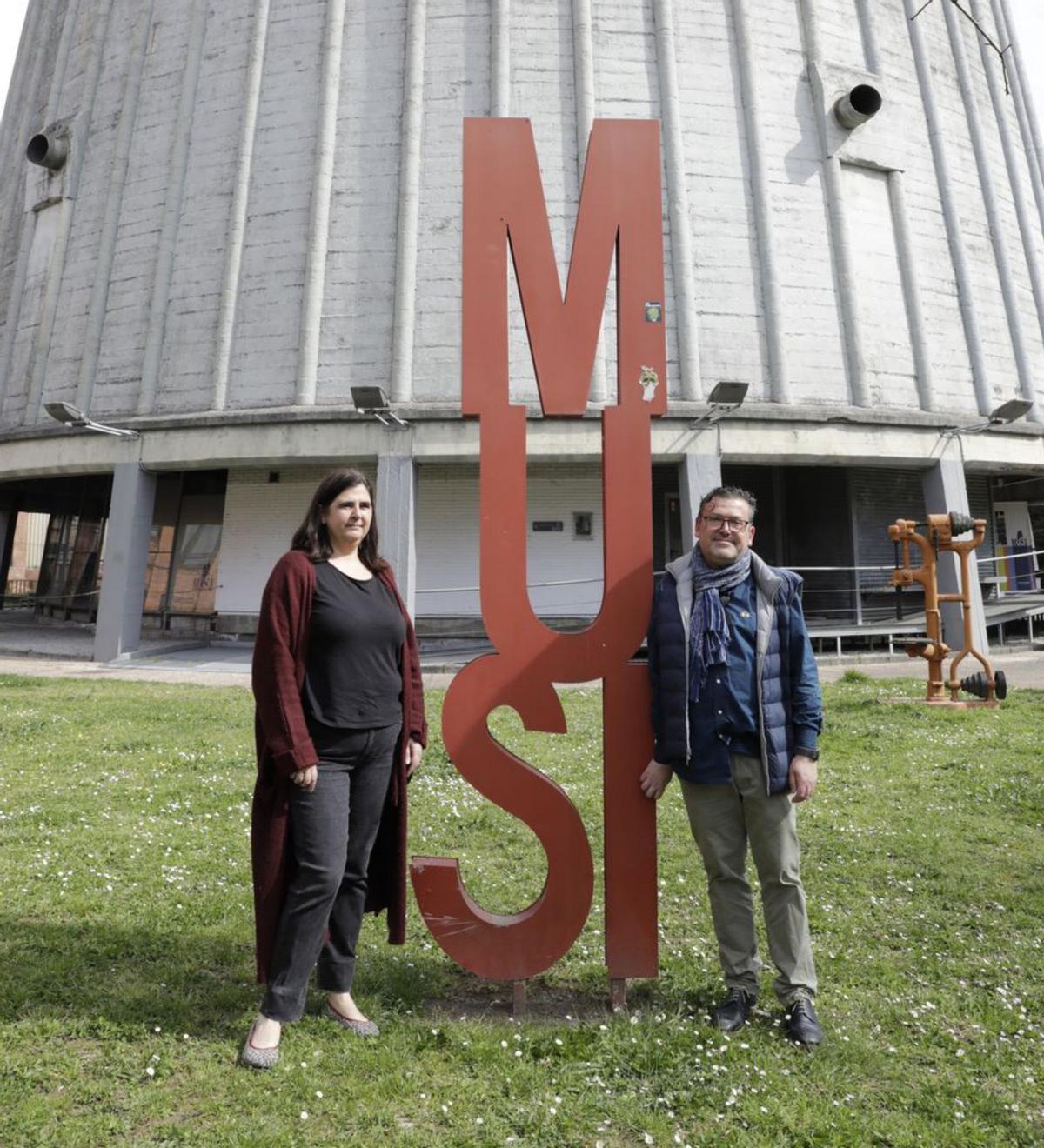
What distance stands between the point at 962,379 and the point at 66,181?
67.5ft

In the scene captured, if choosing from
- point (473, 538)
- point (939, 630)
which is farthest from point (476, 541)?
point (939, 630)

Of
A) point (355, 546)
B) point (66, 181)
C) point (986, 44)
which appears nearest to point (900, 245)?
point (986, 44)

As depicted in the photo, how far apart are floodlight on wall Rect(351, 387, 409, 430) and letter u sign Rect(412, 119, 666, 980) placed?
384 inches

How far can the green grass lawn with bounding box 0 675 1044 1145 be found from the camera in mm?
2678

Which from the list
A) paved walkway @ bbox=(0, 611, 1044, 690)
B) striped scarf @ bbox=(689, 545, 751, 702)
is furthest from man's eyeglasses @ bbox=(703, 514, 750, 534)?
paved walkway @ bbox=(0, 611, 1044, 690)

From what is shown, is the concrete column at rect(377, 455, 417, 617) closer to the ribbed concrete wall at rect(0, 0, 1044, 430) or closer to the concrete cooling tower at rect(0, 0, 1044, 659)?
the concrete cooling tower at rect(0, 0, 1044, 659)

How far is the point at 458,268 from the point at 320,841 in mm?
14108

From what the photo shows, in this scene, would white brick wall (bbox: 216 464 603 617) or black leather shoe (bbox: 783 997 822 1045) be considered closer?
black leather shoe (bbox: 783 997 822 1045)

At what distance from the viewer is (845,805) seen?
20.3 ft

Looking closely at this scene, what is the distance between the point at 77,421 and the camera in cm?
1520

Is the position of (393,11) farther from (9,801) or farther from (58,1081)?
(58,1081)

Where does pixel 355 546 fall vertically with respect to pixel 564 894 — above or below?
above

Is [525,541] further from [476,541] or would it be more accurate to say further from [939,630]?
[476,541]

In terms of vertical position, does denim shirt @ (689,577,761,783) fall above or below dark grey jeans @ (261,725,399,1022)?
above
